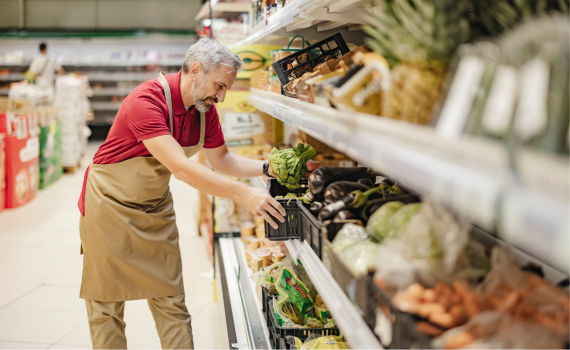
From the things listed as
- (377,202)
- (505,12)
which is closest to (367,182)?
(377,202)

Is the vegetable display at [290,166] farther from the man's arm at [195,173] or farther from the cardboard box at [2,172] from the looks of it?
the cardboard box at [2,172]

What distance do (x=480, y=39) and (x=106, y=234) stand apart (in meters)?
1.93

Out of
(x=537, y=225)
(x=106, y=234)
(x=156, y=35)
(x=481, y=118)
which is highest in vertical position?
(x=156, y=35)

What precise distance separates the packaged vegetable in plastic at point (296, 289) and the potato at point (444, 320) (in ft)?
4.10

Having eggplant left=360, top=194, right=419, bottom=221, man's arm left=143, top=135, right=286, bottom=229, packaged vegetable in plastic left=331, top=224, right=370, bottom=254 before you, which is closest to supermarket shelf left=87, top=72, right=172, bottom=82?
man's arm left=143, top=135, right=286, bottom=229

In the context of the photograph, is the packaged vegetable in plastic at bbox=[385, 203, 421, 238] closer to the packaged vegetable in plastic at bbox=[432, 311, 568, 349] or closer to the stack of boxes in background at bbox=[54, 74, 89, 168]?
the packaged vegetable in plastic at bbox=[432, 311, 568, 349]

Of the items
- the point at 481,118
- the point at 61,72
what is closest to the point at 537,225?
the point at 481,118

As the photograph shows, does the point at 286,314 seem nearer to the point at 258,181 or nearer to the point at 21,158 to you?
the point at 258,181

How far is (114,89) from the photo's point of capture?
13.1 meters

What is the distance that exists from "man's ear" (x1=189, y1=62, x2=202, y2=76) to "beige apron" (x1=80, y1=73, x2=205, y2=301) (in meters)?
0.16

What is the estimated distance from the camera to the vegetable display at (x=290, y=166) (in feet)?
7.11

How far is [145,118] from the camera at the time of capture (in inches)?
85.7

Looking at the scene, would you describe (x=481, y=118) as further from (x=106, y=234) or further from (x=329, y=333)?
(x=106, y=234)

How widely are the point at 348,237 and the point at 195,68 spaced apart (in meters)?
1.29
